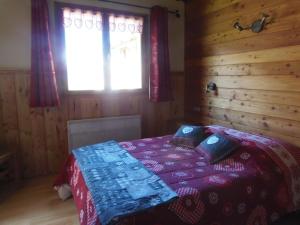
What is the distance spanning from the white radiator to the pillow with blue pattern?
99 centimetres

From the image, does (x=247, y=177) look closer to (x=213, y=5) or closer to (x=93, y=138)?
(x=93, y=138)

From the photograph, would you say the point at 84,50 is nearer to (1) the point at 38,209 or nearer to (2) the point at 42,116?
(2) the point at 42,116

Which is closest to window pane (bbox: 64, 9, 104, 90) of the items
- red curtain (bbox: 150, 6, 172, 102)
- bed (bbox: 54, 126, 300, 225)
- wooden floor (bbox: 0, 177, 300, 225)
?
red curtain (bbox: 150, 6, 172, 102)

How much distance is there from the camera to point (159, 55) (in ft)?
11.8

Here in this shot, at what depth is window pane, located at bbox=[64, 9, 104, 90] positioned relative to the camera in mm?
3172

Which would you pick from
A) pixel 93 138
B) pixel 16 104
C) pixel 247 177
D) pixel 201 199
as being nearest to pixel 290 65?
pixel 247 177

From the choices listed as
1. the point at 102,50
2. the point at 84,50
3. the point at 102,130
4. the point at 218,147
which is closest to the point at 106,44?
the point at 102,50

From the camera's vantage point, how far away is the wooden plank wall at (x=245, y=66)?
2.32 meters

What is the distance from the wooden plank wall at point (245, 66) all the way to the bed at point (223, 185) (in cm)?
38

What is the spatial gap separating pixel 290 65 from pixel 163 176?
164 centimetres

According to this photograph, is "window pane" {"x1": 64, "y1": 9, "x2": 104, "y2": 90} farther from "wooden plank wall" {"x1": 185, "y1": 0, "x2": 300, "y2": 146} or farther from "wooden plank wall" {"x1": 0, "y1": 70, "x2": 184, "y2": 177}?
"wooden plank wall" {"x1": 185, "y1": 0, "x2": 300, "y2": 146}

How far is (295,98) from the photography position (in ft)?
7.50

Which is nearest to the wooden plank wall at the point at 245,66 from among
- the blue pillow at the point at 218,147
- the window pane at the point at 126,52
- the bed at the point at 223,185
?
the bed at the point at 223,185

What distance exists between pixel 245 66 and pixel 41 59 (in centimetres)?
246
